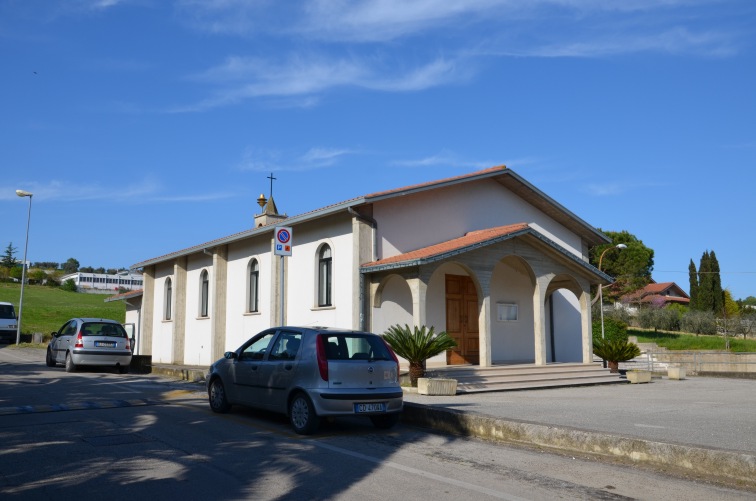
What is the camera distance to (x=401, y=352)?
607 inches

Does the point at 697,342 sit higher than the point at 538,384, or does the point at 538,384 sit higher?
the point at 697,342

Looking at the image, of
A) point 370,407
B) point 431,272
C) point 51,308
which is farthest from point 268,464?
point 51,308

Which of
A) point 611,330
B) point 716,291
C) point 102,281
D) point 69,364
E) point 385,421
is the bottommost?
point 385,421

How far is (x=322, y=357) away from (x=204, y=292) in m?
18.2

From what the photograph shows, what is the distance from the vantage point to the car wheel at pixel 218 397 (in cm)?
1119

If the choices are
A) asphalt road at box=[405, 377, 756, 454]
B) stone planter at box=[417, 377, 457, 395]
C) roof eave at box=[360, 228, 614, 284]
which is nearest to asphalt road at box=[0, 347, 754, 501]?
asphalt road at box=[405, 377, 756, 454]

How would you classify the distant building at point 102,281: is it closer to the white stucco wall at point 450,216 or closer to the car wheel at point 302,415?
the white stucco wall at point 450,216

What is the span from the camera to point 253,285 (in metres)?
23.1

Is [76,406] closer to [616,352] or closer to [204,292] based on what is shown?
[204,292]

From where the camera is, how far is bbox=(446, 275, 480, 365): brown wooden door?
19547 mm

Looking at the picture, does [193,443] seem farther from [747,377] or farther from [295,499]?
[747,377]

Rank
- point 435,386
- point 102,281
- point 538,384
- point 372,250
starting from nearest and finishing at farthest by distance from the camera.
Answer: point 435,386
point 538,384
point 372,250
point 102,281

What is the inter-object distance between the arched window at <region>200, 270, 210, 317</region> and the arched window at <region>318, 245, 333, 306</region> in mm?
8224

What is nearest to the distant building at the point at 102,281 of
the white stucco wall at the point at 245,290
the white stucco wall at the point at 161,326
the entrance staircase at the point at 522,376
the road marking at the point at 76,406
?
the white stucco wall at the point at 161,326
